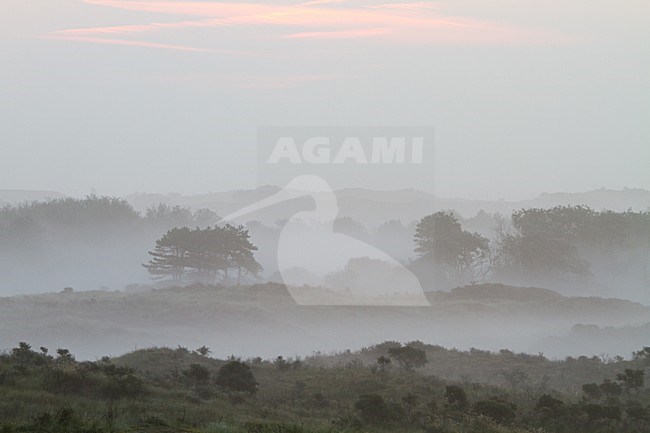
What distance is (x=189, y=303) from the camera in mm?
57094

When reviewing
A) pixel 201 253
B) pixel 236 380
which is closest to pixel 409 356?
pixel 236 380

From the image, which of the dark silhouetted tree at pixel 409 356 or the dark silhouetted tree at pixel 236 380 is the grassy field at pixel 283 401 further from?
the dark silhouetted tree at pixel 409 356

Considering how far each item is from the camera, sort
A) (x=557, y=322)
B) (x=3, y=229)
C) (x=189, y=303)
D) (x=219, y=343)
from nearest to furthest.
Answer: (x=219, y=343), (x=189, y=303), (x=557, y=322), (x=3, y=229)

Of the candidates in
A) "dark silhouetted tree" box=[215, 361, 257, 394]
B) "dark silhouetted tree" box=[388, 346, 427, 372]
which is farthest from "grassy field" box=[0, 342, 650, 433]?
"dark silhouetted tree" box=[388, 346, 427, 372]

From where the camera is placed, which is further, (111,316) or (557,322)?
(557,322)

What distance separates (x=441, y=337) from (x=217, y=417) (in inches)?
1596

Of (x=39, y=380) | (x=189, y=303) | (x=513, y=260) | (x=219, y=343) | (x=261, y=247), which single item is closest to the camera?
(x=39, y=380)

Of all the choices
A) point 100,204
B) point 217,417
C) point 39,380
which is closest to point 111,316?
point 39,380

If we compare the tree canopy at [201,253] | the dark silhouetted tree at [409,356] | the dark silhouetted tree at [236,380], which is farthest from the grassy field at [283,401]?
the tree canopy at [201,253]

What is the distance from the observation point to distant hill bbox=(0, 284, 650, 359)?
160ft

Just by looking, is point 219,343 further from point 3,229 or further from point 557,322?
point 3,229

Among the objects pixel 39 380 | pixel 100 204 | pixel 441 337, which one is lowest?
pixel 441 337

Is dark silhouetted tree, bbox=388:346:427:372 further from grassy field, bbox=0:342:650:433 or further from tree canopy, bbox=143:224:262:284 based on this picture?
tree canopy, bbox=143:224:262:284

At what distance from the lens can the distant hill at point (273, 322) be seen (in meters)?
48.7
